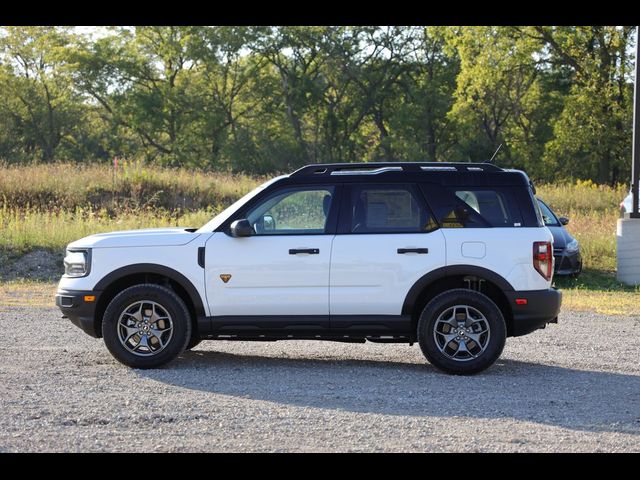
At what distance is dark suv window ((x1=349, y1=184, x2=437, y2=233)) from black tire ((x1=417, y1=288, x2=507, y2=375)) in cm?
74

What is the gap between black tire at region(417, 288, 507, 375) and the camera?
9672 millimetres

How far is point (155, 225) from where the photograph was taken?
24.7 metres

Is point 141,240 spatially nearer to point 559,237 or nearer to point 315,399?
point 315,399

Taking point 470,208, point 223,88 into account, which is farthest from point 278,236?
point 223,88

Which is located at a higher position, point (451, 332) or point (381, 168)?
point (381, 168)

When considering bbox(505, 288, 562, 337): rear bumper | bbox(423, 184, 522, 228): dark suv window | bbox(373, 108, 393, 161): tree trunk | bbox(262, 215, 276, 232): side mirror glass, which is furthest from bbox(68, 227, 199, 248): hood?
bbox(373, 108, 393, 161): tree trunk

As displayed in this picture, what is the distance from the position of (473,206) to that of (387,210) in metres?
0.83

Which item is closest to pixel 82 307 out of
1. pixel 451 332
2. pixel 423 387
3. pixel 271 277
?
pixel 271 277

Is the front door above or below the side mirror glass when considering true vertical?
below

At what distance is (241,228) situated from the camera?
9805 millimetres

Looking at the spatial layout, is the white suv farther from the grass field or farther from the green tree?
the green tree

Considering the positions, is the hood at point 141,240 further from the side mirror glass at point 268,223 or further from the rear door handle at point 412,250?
the rear door handle at point 412,250

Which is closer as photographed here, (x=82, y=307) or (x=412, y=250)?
(x=412, y=250)
